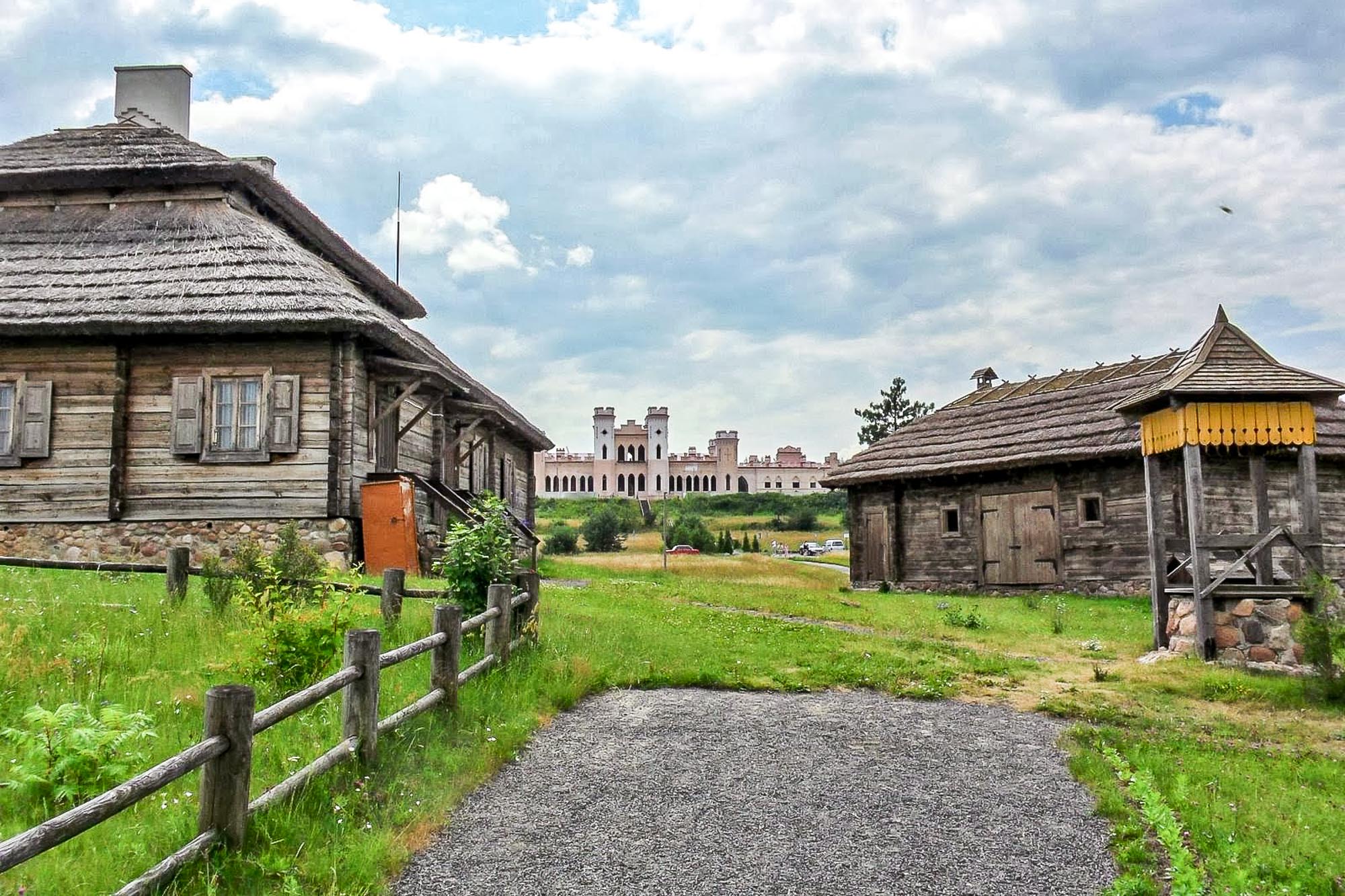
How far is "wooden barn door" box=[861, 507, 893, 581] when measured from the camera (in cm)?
2456

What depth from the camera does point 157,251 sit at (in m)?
16.2

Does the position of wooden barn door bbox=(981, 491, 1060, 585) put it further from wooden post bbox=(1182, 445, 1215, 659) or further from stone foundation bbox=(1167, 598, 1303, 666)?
stone foundation bbox=(1167, 598, 1303, 666)

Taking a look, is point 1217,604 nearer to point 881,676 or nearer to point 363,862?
point 881,676

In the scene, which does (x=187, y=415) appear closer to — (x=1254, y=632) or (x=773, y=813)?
(x=773, y=813)

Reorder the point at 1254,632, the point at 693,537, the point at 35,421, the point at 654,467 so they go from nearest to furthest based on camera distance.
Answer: the point at 1254,632, the point at 35,421, the point at 693,537, the point at 654,467

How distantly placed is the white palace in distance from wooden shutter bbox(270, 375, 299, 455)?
83.6 m

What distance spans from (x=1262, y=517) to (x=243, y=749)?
483 inches

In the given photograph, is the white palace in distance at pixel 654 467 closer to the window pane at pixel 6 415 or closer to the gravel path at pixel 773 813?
the window pane at pixel 6 415

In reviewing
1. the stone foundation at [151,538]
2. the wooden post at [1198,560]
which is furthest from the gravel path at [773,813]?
the stone foundation at [151,538]

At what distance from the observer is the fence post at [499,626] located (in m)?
8.53

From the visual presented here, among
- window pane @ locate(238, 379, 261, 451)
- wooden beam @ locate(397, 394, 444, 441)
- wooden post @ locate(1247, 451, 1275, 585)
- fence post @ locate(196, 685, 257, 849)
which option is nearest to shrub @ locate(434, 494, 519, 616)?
fence post @ locate(196, 685, 257, 849)

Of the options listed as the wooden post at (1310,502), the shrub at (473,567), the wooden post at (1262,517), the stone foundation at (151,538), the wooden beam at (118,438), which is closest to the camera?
the shrub at (473,567)

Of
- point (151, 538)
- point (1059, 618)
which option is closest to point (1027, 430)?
point (1059, 618)

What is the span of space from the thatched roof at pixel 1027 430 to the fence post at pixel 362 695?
1640 cm
